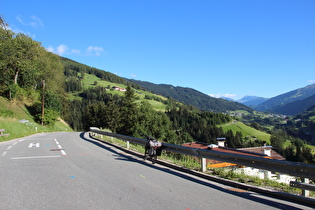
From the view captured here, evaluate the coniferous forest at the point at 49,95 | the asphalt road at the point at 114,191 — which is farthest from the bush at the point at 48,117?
the asphalt road at the point at 114,191

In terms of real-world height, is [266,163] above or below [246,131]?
above

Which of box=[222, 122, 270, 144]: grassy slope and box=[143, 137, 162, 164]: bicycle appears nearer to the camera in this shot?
box=[143, 137, 162, 164]: bicycle

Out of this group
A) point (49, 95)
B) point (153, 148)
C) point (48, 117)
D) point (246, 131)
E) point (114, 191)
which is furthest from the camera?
point (246, 131)

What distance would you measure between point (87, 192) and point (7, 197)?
5.28ft

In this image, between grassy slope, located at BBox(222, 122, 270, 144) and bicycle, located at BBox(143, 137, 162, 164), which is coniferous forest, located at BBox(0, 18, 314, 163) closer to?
grassy slope, located at BBox(222, 122, 270, 144)

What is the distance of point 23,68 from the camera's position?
4078cm

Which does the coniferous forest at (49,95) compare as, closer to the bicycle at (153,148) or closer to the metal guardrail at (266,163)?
the bicycle at (153,148)

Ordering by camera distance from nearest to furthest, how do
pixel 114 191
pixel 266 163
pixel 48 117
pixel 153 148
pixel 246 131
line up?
1. pixel 114 191
2. pixel 266 163
3. pixel 153 148
4. pixel 48 117
5. pixel 246 131

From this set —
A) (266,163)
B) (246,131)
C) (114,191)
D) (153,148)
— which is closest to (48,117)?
(153,148)

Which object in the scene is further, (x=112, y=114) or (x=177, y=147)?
(x=112, y=114)

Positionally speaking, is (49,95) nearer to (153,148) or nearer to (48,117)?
(48,117)

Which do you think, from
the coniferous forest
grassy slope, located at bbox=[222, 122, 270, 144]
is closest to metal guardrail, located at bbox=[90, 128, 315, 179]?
the coniferous forest

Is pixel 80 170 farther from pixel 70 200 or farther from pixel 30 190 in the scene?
pixel 70 200

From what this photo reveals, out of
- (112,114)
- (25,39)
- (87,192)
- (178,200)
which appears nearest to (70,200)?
(87,192)
